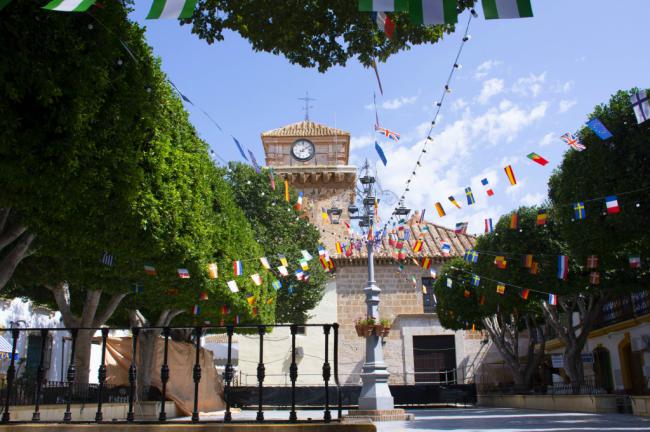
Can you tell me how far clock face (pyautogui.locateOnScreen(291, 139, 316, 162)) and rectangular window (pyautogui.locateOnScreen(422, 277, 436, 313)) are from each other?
32.3 ft

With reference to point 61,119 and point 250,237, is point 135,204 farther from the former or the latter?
point 250,237

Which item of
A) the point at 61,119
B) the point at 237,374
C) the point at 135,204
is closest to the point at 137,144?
the point at 135,204

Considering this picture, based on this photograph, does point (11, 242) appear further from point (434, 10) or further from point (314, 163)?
point (314, 163)

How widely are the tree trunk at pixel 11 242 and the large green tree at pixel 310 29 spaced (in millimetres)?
3820

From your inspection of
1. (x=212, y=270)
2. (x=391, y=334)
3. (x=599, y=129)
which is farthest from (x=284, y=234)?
(x=599, y=129)

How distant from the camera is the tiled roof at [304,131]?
34.1 metres

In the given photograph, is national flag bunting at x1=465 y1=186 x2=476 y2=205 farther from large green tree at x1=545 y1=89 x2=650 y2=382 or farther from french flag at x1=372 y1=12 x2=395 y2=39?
french flag at x1=372 y1=12 x2=395 y2=39

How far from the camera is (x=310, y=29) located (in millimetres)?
7914

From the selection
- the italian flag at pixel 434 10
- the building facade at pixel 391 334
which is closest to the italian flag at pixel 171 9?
the italian flag at pixel 434 10

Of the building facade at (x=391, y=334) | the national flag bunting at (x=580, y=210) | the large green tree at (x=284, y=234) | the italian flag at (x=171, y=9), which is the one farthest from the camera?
the building facade at (x=391, y=334)

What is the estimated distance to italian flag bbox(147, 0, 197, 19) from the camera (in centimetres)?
450

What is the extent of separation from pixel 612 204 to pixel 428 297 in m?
17.4

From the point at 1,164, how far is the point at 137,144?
211 cm

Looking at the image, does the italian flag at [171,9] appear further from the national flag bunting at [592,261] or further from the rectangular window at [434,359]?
the rectangular window at [434,359]
